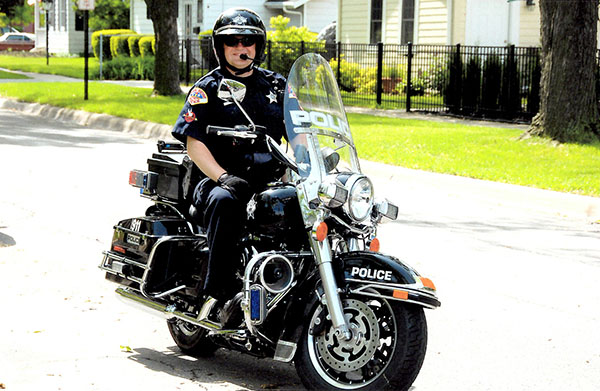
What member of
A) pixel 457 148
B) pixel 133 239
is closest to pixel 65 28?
pixel 457 148

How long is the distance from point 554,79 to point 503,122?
5264mm

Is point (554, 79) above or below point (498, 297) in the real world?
above

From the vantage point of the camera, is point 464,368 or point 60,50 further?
point 60,50

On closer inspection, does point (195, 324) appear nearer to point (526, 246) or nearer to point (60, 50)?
point (526, 246)

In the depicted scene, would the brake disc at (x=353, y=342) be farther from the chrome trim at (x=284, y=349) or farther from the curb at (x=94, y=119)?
the curb at (x=94, y=119)

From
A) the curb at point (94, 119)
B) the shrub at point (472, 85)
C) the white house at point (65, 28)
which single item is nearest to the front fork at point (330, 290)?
the curb at point (94, 119)

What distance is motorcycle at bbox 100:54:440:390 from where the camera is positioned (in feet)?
15.0

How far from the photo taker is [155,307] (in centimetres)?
551

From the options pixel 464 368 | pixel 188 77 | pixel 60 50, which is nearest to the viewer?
pixel 464 368

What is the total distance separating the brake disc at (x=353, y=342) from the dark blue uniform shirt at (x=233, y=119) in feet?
2.99

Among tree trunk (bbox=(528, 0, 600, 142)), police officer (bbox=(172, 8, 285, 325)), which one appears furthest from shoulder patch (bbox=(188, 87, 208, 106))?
tree trunk (bbox=(528, 0, 600, 142))

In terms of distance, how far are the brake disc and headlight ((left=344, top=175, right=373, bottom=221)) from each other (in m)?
0.40

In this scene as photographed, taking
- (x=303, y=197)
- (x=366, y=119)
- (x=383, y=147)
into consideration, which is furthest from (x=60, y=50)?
(x=303, y=197)

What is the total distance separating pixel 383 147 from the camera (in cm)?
1575
